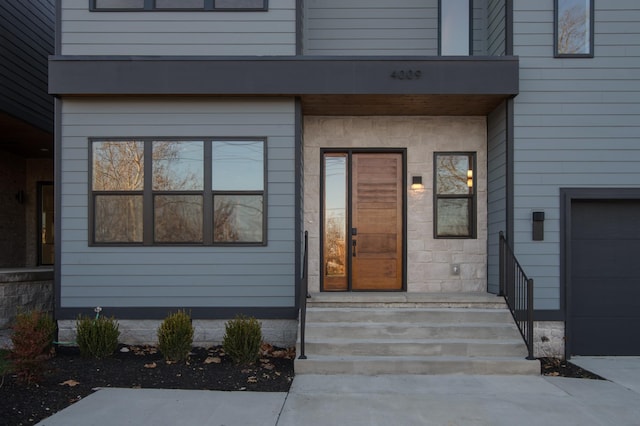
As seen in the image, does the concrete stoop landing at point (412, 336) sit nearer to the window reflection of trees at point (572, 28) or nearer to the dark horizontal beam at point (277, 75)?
the dark horizontal beam at point (277, 75)

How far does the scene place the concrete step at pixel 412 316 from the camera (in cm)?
593

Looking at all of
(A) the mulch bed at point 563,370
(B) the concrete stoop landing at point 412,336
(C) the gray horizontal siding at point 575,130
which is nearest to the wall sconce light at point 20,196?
(B) the concrete stoop landing at point 412,336

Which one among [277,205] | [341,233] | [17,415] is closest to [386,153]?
[341,233]

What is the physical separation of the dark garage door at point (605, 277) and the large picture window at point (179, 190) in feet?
13.9

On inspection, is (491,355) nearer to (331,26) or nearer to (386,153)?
(386,153)

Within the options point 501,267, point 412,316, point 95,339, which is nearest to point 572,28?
point 501,267

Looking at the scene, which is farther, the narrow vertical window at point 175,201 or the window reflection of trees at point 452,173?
the window reflection of trees at point 452,173

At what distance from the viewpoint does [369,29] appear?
7105 millimetres

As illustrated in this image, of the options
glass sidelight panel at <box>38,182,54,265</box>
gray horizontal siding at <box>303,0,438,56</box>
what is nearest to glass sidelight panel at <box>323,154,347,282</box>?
gray horizontal siding at <box>303,0,438,56</box>

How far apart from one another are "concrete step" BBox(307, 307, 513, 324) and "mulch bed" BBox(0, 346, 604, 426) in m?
0.66

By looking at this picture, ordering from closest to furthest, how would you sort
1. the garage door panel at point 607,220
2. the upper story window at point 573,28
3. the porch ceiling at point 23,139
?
the upper story window at point 573,28
the garage door panel at point 607,220
the porch ceiling at point 23,139

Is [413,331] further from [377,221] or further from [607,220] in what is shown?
[607,220]

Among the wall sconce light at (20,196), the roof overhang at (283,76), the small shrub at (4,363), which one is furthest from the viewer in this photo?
the wall sconce light at (20,196)

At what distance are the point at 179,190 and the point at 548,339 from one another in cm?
515
